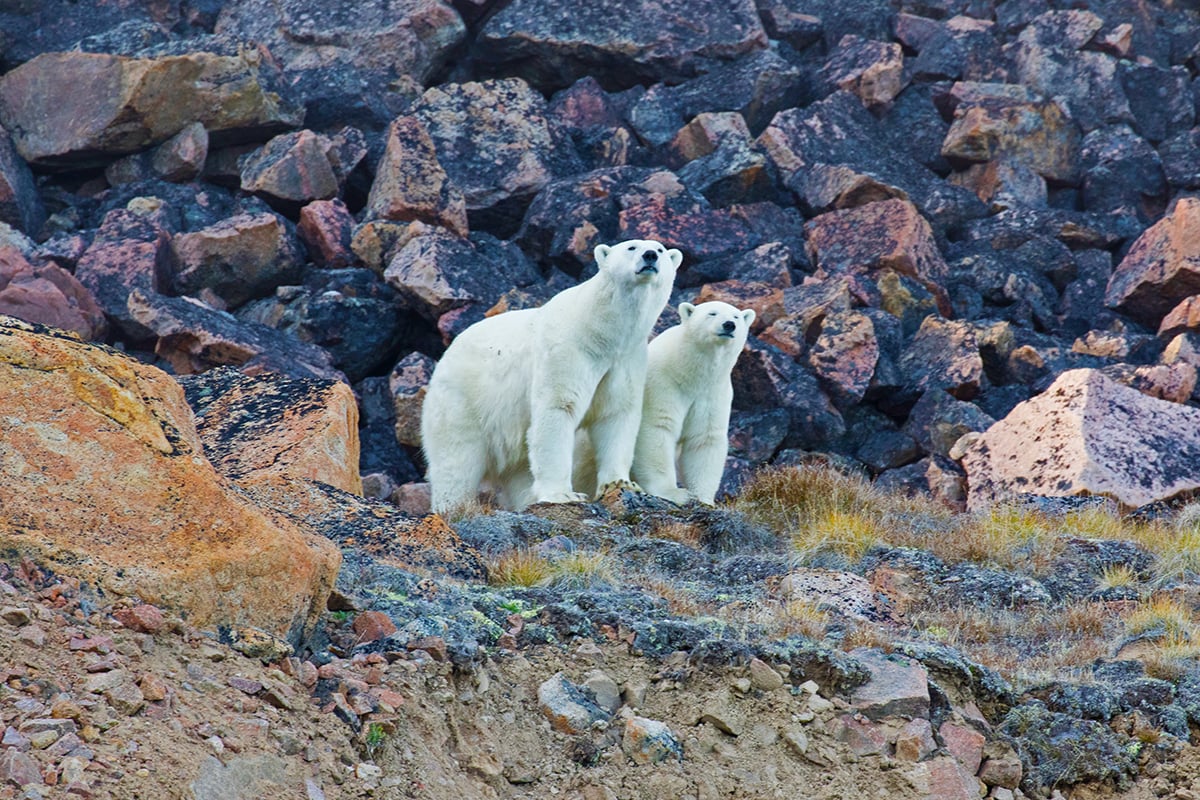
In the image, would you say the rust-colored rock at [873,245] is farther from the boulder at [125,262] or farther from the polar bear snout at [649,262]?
the polar bear snout at [649,262]

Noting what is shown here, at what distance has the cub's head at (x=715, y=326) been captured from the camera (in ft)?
39.1

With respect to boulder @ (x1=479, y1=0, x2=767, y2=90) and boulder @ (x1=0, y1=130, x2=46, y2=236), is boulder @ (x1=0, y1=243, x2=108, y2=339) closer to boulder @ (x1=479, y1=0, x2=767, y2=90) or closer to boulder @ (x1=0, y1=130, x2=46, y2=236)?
boulder @ (x1=0, y1=130, x2=46, y2=236)

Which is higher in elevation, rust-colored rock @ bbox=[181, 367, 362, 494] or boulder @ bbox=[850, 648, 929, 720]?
boulder @ bbox=[850, 648, 929, 720]

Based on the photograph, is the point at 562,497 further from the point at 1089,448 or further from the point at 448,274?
the point at 448,274

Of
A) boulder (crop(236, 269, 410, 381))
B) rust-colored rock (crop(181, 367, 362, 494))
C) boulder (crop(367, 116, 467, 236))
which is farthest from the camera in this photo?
boulder (crop(367, 116, 467, 236))

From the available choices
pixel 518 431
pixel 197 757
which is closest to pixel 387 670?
pixel 197 757

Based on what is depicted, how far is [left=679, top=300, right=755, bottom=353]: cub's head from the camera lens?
1191 centimetres

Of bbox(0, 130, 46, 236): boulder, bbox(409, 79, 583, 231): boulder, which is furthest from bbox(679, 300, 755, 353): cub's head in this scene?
bbox(0, 130, 46, 236): boulder

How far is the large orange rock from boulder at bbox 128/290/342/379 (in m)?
13.3

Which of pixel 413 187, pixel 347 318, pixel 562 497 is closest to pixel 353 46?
pixel 413 187

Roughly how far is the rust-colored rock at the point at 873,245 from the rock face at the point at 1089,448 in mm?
6360

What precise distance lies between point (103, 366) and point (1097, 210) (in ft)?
72.3

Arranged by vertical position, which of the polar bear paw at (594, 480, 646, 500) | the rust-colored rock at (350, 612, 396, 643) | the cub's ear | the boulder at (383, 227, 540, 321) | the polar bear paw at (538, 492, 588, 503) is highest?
the rust-colored rock at (350, 612, 396, 643)

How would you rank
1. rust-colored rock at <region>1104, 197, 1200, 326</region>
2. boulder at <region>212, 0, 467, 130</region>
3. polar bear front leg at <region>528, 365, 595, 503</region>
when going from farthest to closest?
boulder at <region>212, 0, 467, 130</region>, rust-colored rock at <region>1104, 197, 1200, 326</region>, polar bear front leg at <region>528, 365, 595, 503</region>
